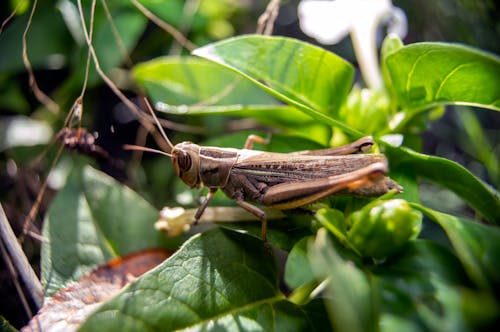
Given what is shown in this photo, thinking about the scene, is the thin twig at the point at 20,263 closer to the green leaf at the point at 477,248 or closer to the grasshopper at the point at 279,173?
the grasshopper at the point at 279,173

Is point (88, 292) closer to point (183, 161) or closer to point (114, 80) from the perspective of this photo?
point (183, 161)

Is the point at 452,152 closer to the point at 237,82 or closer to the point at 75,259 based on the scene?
the point at 237,82

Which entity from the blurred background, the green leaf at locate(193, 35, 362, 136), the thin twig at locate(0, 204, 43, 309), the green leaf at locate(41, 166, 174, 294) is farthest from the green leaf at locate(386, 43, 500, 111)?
the thin twig at locate(0, 204, 43, 309)

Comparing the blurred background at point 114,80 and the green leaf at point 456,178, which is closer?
the green leaf at point 456,178

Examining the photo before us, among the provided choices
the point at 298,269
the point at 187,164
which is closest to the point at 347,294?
the point at 298,269

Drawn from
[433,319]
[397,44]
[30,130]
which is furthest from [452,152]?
[30,130]

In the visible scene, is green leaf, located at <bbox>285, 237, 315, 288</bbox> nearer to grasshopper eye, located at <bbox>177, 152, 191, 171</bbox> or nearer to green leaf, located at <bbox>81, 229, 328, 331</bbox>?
green leaf, located at <bbox>81, 229, 328, 331</bbox>

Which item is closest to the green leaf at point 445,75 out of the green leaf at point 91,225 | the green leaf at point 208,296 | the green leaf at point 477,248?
the green leaf at point 477,248

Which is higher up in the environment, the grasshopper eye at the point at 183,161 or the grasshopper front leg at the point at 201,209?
the grasshopper eye at the point at 183,161

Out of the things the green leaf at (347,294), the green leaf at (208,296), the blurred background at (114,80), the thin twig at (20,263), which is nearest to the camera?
the green leaf at (347,294)
